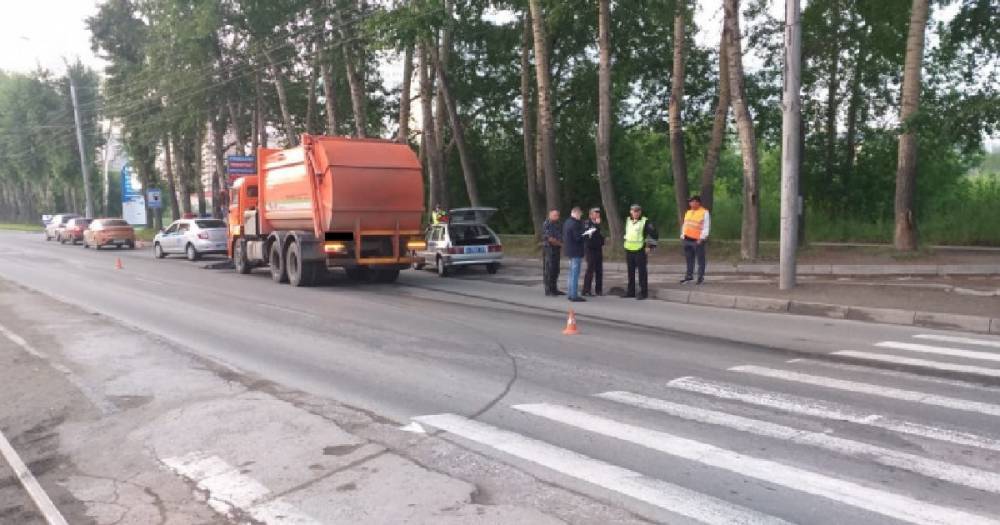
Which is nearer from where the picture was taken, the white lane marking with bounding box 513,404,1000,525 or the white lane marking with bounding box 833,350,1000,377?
the white lane marking with bounding box 513,404,1000,525

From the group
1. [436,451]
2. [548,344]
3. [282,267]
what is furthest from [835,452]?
[282,267]

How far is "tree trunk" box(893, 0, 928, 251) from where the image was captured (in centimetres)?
1706

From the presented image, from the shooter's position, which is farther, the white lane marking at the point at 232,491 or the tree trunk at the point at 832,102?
the tree trunk at the point at 832,102

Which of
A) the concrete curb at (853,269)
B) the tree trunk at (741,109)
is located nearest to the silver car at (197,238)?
the concrete curb at (853,269)

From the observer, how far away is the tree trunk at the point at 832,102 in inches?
945

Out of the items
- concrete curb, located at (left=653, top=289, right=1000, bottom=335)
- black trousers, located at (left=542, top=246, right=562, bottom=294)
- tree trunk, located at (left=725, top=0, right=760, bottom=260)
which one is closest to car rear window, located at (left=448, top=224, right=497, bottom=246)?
black trousers, located at (left=542, top=246, right=562, bottom=294)

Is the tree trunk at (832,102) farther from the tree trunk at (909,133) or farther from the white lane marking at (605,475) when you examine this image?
the white lane marking at (605,475)

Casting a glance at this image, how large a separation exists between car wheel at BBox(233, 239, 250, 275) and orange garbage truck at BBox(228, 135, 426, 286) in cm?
277

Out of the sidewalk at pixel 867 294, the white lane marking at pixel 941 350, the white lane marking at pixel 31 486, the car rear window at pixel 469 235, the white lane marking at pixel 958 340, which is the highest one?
the car rear window at pixel 469 235

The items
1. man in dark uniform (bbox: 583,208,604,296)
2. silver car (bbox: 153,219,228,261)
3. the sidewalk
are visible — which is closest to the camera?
the sidewalk

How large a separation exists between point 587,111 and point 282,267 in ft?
54.6

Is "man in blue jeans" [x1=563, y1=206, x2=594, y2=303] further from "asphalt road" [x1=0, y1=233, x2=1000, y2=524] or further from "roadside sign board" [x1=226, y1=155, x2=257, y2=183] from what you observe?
"roadside sign board" [x1=226, y1=155, x2=257, y2=183]

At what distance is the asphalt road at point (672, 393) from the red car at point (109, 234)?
87.6 ft

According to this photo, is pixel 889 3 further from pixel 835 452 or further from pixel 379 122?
pixel 379 122
